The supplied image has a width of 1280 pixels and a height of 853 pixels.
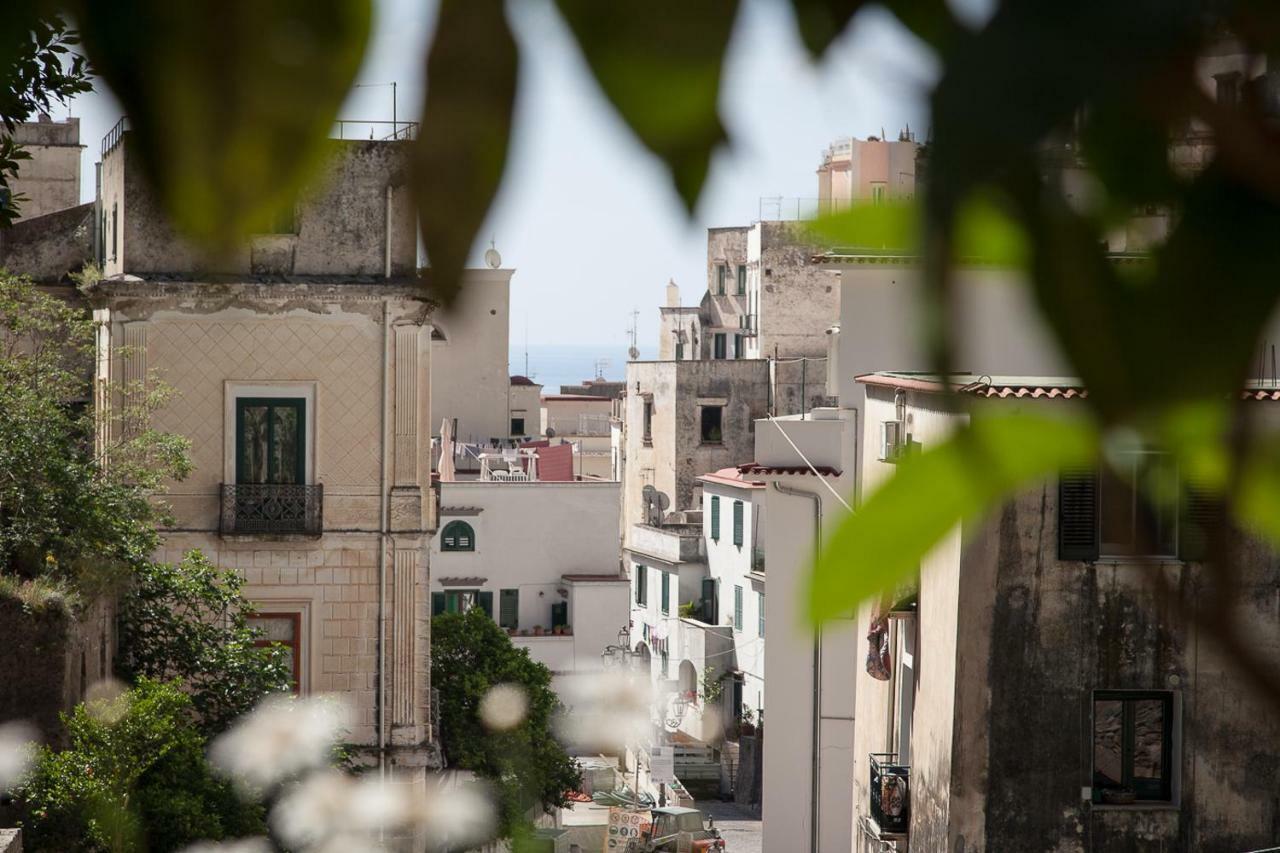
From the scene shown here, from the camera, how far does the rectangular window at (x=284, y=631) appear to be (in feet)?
50.5

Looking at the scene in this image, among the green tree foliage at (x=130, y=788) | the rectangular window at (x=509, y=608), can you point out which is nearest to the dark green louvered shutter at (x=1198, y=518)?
the green tree foliage at (x=130, y=788)

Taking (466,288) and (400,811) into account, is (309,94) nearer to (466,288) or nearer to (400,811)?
(466,288)

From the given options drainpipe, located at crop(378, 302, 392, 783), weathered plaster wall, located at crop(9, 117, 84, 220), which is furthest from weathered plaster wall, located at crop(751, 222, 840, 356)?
drainpipe, located at crop(378, 302, 392, 783)

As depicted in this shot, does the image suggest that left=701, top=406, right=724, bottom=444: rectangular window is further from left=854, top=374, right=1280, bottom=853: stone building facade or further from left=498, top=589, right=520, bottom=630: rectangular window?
left=854, top=374, right=1280, bottom=853: stone building facade

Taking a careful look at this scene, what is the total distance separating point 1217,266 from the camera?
664mm

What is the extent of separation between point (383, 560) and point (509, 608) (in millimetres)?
16457

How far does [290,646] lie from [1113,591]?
759cm

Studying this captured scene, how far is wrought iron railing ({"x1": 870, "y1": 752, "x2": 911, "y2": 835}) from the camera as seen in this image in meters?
12.1

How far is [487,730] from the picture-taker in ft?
60.2

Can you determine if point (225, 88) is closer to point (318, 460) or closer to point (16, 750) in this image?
point (16, 750)

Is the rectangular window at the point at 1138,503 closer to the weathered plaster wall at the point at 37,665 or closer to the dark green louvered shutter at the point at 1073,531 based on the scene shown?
the dark green louvered shutter at the point at 1073,531

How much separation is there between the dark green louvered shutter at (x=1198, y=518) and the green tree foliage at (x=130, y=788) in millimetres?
9962

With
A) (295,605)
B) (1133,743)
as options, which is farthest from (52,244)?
(1133,743)

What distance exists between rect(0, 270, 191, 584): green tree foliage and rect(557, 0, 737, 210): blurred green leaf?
11485 mm
